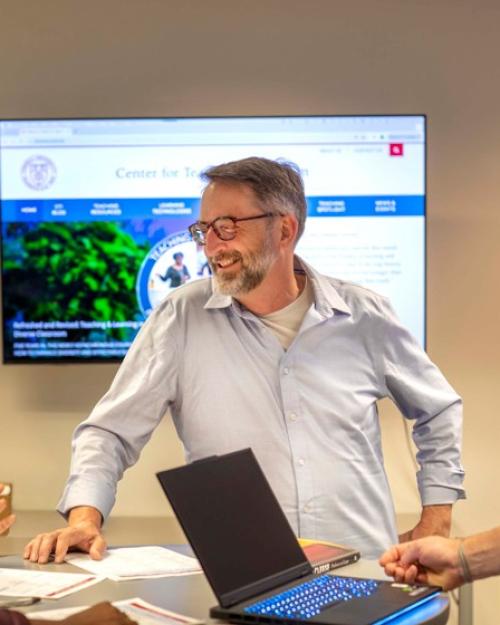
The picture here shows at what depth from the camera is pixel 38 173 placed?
3.92 metres

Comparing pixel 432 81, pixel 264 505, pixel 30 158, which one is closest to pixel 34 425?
pixel 30 158

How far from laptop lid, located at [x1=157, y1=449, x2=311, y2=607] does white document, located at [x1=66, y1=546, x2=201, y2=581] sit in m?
0.25

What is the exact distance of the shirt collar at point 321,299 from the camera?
2.74 m

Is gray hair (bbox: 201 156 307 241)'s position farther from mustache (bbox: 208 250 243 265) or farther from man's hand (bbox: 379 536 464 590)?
man's hand (bbox: 379 536 464 590)

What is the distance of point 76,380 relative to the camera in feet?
13.3

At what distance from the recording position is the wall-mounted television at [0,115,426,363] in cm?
392

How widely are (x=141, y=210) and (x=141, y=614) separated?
2.45 m

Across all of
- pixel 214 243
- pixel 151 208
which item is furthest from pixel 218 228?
pixel 151 208

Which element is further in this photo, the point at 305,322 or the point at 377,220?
the point at 377,220

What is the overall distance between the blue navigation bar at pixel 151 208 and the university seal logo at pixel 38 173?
0.21 ft

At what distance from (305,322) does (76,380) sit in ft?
5.31

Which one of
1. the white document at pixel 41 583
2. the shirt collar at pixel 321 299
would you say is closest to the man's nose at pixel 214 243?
the shirt collar at pixel 321 299

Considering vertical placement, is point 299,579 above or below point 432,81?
below

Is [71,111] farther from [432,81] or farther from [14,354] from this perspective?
[432,81]
